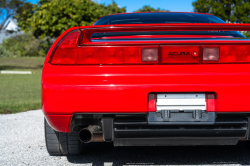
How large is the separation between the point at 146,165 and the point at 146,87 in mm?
853

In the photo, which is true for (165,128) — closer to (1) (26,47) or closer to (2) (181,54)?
(2) (181,54)

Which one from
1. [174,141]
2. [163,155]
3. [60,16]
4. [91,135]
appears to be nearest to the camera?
[174,141]

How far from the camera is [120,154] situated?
286 cm

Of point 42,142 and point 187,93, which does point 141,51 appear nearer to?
point 187,93

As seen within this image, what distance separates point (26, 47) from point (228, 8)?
36.2 meters

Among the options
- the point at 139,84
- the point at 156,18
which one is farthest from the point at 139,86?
the point at 156,18

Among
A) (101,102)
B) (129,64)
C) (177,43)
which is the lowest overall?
(101,102)

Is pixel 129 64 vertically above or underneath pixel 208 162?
above

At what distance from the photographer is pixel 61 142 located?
264cm

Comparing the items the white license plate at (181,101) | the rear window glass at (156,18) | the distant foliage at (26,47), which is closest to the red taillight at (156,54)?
the white license plate at (181,101)

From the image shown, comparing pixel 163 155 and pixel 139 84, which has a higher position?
pixel 139 84

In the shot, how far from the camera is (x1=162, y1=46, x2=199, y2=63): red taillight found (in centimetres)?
211

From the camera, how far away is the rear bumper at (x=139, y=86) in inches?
79.9

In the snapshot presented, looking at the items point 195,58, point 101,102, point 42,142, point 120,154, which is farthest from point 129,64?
point 42,142
